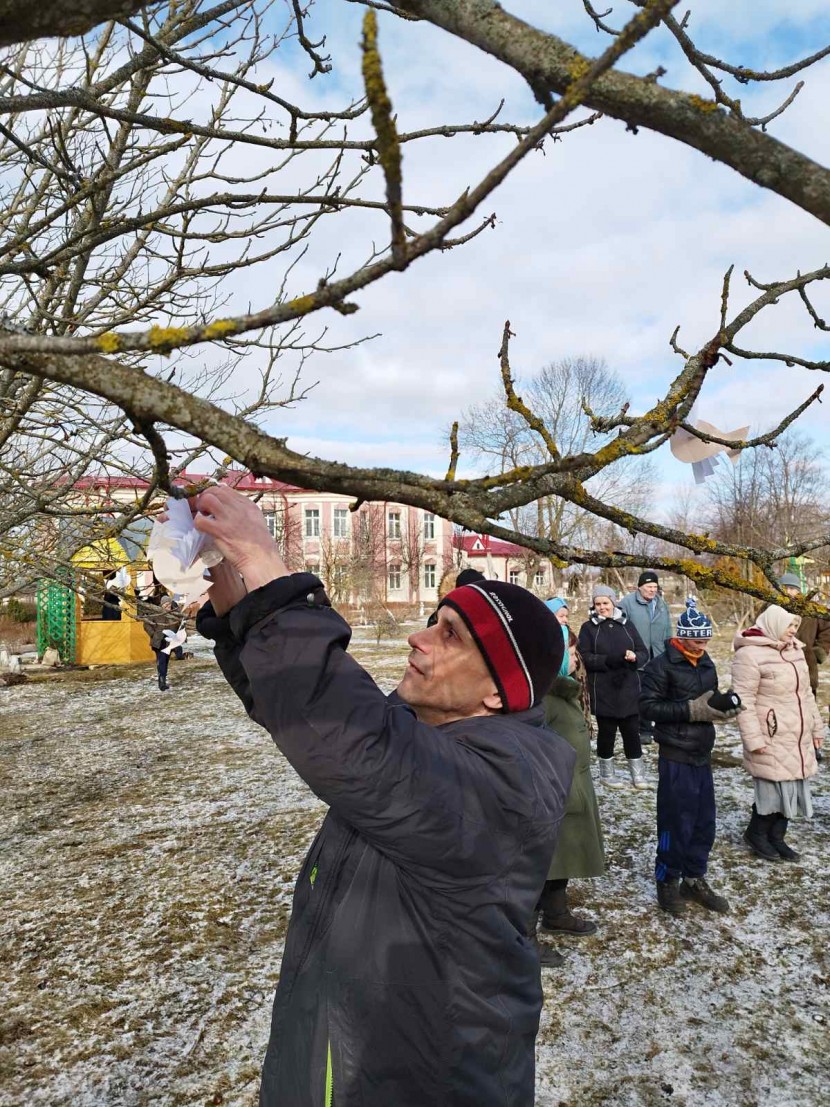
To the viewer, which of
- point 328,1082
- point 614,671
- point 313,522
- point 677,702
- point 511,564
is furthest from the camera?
point 511,564

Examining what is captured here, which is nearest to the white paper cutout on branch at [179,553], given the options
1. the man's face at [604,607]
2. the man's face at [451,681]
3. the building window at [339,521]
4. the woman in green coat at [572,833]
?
the man's face at [451,681]

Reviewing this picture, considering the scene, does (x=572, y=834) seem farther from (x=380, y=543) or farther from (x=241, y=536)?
(x=380, y=543)

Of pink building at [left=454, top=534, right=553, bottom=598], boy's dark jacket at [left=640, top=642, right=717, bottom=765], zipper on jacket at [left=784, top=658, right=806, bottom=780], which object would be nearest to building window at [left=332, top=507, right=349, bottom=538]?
pink building at [left=454, top=534, right=553, bottom=598]

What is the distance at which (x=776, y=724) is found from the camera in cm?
482

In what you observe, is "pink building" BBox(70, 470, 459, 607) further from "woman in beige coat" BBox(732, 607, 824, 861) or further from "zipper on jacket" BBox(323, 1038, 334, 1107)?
"zipper on jacket" BBox(323, 1038, 334, 1107)

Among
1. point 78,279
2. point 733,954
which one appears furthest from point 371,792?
point 733,954

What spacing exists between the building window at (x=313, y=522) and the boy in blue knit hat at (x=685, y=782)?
35187 mm

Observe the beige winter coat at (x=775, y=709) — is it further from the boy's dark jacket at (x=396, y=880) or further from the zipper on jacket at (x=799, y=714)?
the boy's dark jacket at (x=396, y=880)

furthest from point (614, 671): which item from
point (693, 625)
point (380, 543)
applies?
point (380, 543)

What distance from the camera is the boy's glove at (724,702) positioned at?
13.8 feet

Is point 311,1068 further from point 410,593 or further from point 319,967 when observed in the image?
point 410,593

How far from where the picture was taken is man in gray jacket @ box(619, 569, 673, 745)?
7.54m

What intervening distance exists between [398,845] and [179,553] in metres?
0.59

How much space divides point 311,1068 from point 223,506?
101 centimetres
